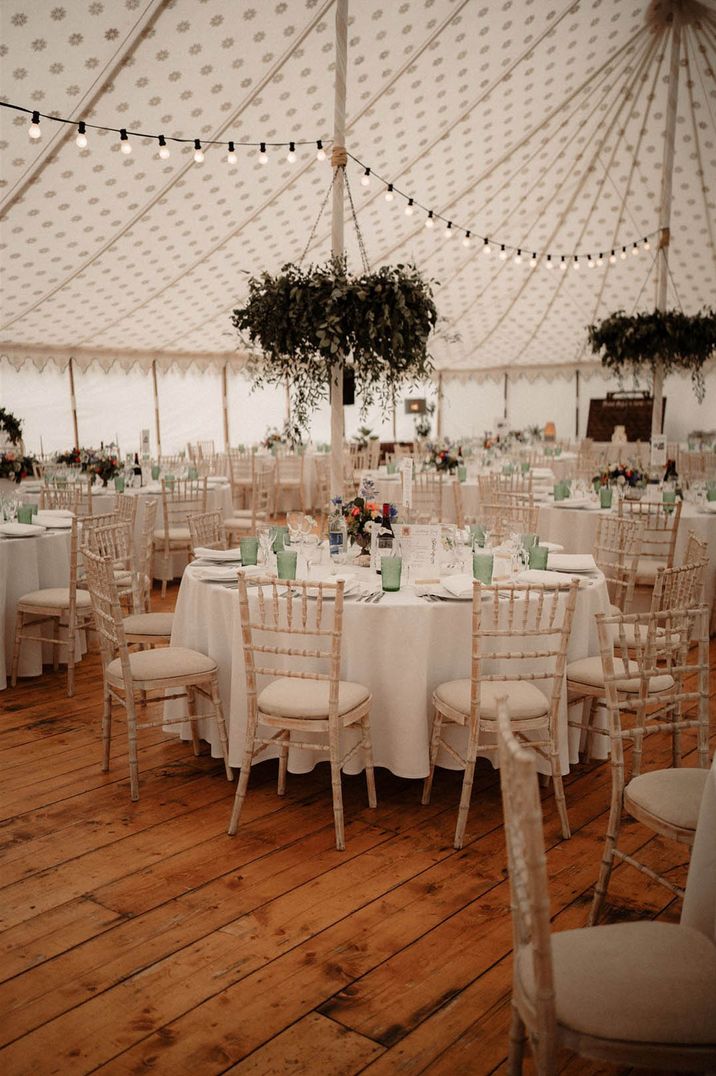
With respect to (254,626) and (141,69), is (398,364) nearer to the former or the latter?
(254,626)

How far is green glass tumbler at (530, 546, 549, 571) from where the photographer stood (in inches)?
161

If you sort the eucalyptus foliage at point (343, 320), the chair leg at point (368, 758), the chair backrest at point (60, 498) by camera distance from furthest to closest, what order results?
the chair backrest at point (60, 498) < the eucalyptus foliage at point (343, 320) < the chair leg at point (368, 758)

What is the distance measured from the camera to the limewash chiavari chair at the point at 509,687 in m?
3.22

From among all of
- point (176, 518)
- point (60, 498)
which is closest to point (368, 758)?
point (60, 498)

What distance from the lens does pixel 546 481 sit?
9.66 metres

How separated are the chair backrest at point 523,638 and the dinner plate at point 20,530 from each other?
127 inches

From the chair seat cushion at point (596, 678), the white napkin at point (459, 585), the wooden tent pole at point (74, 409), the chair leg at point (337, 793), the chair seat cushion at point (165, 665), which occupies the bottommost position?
the chair leg at point (337, 793)

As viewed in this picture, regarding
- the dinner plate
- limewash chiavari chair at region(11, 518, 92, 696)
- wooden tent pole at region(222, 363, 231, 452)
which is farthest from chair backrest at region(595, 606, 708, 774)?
wooden tent pole at region(222, 363, 231, 452)

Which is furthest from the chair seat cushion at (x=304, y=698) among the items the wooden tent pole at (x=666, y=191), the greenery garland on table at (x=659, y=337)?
the wooden tent pole at (x=666, y=191)

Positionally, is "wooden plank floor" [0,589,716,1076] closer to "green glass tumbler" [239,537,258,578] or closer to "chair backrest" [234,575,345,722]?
"chair backrest" [234,575,345,722]

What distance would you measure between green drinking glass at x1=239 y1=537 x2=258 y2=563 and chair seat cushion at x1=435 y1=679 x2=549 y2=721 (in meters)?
1.22

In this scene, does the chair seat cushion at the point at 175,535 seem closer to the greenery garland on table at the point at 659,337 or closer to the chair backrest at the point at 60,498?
the chair backrest at the point at 60,498

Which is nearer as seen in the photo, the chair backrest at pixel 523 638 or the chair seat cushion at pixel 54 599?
the chair backrest at pixel 523 638

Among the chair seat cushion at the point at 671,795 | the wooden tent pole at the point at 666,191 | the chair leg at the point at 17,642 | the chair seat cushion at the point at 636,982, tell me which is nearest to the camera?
the chair seat cushion at the point at 636,982
